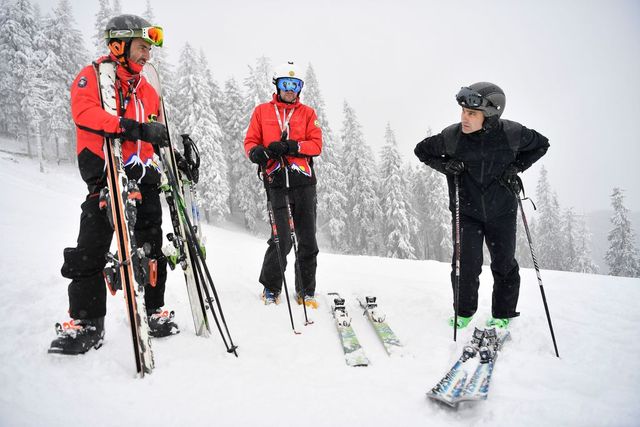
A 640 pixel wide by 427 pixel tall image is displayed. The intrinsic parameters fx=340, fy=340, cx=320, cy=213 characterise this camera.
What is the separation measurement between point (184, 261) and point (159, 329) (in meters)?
0.74

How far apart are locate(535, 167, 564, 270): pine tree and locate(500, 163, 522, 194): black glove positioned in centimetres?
3965

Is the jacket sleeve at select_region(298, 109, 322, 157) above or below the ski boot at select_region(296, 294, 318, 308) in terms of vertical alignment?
above

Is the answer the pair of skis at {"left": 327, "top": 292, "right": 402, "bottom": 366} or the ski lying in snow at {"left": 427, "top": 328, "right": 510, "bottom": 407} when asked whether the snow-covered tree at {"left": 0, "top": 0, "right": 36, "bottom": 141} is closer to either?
the pair of skis at {"left": 327, "top": 292, "right": 402, "bottom": 366}

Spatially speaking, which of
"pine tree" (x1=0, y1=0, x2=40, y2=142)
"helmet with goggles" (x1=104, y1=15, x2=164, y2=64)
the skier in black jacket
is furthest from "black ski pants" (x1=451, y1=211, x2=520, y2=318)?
"pine tree" (x1=0, y1=0, x2=40, y2=142)

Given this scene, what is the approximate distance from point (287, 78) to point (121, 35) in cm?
200

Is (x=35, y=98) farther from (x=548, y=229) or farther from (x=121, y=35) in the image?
(x=548, y=229)

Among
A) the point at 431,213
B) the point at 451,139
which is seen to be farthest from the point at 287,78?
the point at 431,213

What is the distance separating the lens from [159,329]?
11.5 feet

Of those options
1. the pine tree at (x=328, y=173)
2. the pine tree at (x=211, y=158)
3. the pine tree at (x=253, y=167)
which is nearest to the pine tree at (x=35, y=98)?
the pine tree at (x=211, y=158)

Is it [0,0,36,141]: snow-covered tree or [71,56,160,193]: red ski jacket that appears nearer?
[71,56,160,193]: red ski jacket

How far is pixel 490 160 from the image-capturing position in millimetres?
3678

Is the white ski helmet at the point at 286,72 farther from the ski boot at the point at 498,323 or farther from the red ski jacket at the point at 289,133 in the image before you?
the ski boot at the point at 498,323

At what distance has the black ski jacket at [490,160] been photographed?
3.66 meters

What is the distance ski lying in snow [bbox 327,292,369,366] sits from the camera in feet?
10.4
